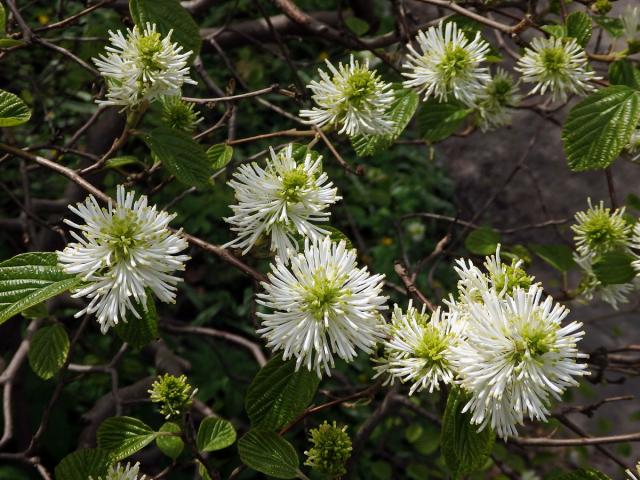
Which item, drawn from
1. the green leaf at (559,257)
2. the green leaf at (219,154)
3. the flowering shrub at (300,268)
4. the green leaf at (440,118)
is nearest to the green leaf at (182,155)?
the flowering shrub at (300,268)

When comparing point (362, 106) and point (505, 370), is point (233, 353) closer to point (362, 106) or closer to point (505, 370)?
point (362, 106)

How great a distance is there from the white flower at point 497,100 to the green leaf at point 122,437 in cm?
89

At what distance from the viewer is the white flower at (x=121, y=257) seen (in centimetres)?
69

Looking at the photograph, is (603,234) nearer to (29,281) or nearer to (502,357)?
(502,357)

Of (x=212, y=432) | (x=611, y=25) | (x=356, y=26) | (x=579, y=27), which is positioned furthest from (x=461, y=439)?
(x=356, y=26)

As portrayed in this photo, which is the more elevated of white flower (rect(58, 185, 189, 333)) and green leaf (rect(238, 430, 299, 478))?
white flower (rect(58, 185, 189, 333))

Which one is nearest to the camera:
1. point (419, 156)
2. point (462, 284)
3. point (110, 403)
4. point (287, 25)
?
point (462, 284)

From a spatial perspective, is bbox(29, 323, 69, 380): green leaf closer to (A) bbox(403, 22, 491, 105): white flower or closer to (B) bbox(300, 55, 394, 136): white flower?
(B) bbox(300, 55, 394, 136): white flower

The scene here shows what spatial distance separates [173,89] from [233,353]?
141 centimetres

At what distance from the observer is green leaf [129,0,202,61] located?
0.96 metres

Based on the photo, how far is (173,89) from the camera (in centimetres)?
83

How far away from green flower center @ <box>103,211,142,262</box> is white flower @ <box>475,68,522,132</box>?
845mm

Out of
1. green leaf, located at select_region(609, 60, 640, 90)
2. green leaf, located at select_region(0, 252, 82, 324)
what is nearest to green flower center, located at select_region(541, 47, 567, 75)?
green leaf, located at select_region(609, 60, 640, 90)

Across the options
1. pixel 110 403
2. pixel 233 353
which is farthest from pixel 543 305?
pixel 233 353
